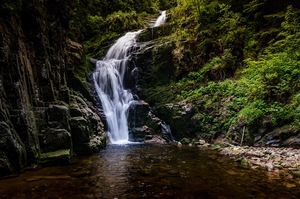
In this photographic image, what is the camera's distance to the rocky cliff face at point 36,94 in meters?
7.24

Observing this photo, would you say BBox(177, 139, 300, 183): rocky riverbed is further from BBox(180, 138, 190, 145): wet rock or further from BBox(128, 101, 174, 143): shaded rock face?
BBox(128, 101, 174, 143): shaded rock face

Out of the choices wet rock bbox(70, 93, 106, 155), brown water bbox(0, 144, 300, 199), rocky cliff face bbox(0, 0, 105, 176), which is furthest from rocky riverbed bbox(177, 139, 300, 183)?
rocky cliff face bbox(0, 0, 105, 176)

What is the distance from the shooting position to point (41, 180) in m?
6.30

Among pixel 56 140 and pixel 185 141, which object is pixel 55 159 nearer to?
pixel 56 140

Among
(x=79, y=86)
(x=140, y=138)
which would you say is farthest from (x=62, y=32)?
(x=140, y=138)

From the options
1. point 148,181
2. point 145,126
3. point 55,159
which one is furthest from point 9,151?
point 145,126

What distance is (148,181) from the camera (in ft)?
20.6

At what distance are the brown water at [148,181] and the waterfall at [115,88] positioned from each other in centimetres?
615

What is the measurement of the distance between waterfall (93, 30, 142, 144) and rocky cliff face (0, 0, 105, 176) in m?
2.34

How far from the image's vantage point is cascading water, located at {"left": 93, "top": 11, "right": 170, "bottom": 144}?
14852 mm

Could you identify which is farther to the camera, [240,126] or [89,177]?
[240,126]

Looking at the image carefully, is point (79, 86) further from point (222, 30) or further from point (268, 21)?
point (268, 21)

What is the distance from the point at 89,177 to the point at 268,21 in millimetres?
14304

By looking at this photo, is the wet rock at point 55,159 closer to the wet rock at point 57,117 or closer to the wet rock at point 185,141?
the wet rock at point 57,117
